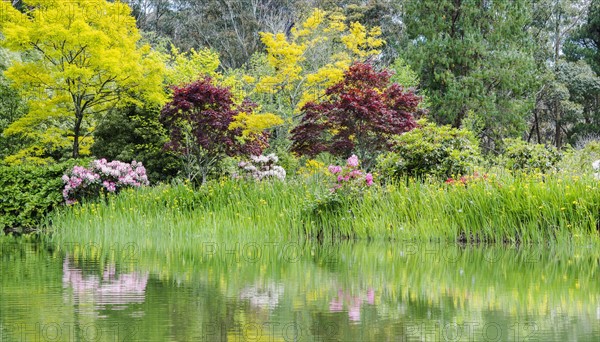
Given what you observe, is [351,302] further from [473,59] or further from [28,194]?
[473,59]

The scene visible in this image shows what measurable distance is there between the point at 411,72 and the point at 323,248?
1987 centimetres

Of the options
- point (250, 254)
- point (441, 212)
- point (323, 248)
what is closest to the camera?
point (250, 254)

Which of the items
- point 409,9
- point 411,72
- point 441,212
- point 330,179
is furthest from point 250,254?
point 409,9

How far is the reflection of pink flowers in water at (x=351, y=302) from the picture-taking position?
4.29 metres

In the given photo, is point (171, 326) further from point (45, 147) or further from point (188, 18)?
point (188, 18)

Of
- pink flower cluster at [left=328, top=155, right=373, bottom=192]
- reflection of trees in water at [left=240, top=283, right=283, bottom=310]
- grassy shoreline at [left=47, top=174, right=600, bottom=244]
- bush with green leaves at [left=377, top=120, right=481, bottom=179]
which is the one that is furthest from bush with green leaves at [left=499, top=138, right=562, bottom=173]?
reflection of trees in water at [left=240, top=283, right=283, bottom=310]

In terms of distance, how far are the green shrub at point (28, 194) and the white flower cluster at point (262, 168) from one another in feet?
12.1

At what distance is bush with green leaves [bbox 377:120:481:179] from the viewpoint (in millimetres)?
13656

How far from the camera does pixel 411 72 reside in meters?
28.4

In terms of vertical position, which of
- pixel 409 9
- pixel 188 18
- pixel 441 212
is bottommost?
pixel 441 212

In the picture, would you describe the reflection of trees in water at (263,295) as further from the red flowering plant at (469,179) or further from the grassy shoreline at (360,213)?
the red flowering plant at (469,179)

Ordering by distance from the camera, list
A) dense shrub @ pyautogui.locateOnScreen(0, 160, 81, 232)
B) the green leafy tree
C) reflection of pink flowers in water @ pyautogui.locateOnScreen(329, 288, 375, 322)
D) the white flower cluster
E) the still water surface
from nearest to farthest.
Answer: the still water surface
reflection of pink flowers in water @ pyautogui.locateOnScreen(329, 288, 375, 322)
dense shrub @ pyautogui.locateOnScreen(0, 160, 81, 232)
the white flower cluster
the green leafy tree

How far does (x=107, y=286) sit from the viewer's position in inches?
219

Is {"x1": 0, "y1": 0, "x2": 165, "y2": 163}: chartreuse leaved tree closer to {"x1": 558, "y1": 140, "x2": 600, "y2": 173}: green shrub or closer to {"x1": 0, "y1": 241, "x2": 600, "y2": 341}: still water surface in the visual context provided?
{"x1": 558, "y1": 140, "x2": 600, "y2": 173}: green shrub
